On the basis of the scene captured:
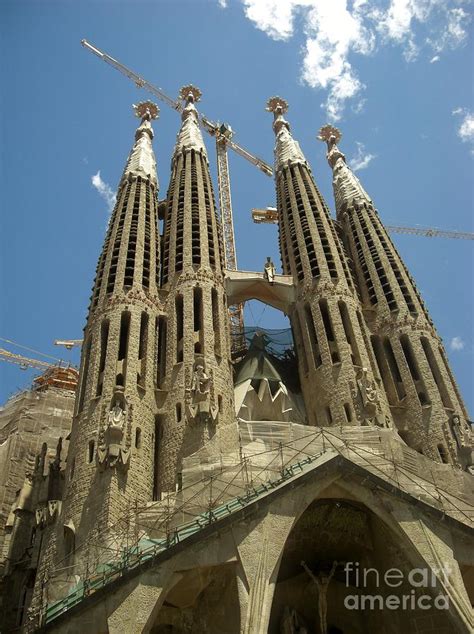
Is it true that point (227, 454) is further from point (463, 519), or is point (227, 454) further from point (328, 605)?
point (463, 519)

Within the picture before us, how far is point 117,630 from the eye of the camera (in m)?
15.4

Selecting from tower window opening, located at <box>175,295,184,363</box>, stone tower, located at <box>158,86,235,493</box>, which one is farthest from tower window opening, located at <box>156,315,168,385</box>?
tower window opening, located at <box>175,295,184,363</box>

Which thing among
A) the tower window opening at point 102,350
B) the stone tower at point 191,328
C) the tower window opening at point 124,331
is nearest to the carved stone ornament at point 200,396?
the stone tower at point 191,328

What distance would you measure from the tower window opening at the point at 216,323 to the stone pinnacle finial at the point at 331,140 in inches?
783

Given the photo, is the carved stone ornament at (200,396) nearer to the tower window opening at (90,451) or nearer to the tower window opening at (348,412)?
the tower window opening at (90,451)

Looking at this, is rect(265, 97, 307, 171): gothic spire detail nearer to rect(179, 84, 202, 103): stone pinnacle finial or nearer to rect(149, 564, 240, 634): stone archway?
rect(179, 84, 202, 103): stone pinnacle finial

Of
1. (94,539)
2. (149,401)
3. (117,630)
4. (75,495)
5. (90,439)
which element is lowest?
(117,630)

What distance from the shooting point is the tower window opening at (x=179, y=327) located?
28.4 metres

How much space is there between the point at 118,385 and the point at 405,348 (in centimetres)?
1351

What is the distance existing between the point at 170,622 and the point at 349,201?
28.7 m

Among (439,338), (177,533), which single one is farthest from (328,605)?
(439,338)

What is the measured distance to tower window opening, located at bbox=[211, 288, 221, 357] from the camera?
95.3ft

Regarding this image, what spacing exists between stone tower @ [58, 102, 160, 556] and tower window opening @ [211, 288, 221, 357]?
258 cm

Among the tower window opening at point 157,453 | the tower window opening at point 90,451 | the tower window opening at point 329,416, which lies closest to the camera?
the tower window opening at point 90,451
